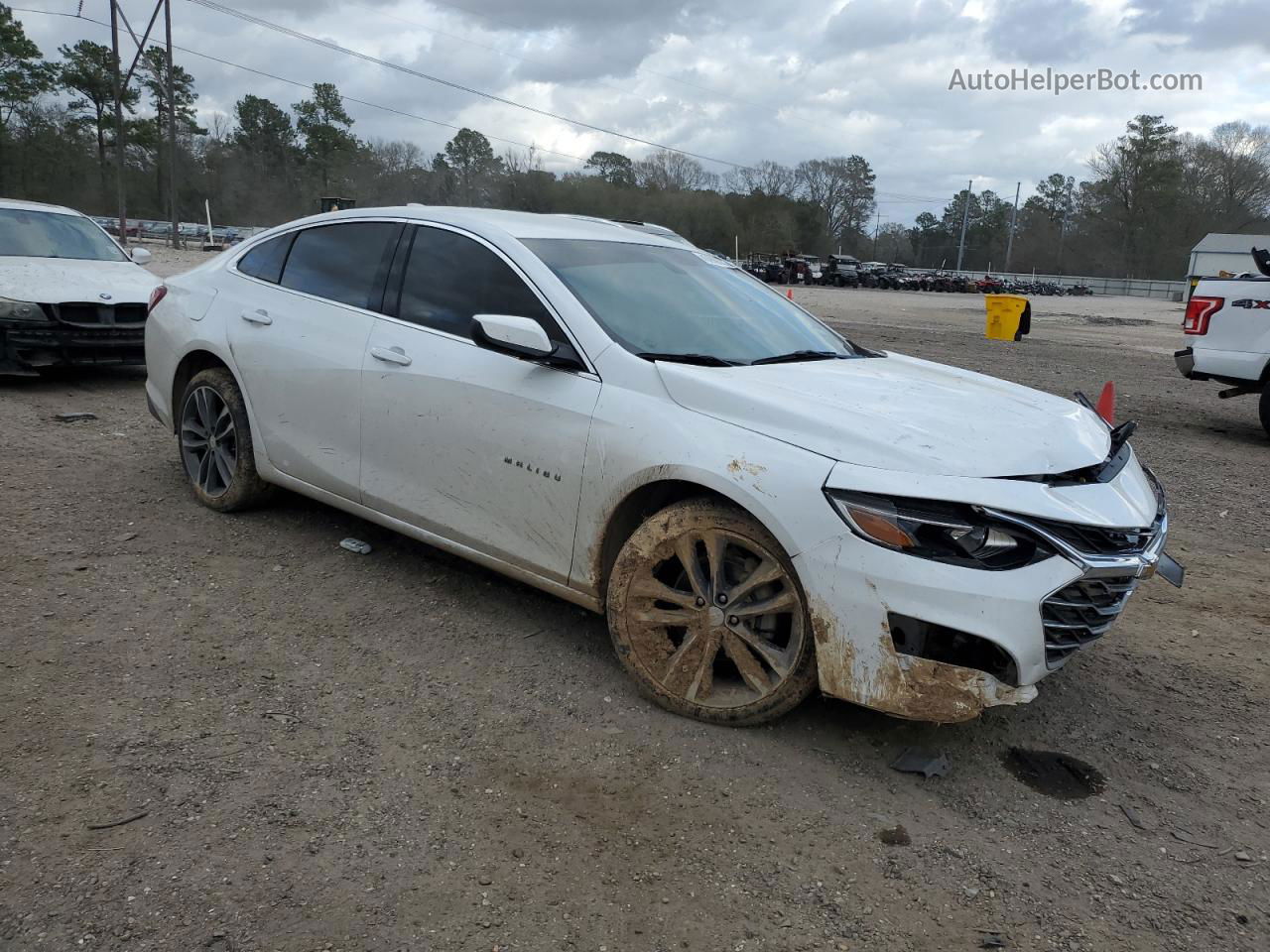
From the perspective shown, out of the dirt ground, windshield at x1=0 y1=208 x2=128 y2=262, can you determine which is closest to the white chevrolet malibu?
the dirt ground

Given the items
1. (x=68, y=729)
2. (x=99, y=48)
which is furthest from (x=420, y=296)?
(x=99, y=48)

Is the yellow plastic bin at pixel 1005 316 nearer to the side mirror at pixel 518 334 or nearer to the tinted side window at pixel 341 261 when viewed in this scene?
the tinted side window at pixel 341 261

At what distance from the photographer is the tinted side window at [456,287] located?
3.72m

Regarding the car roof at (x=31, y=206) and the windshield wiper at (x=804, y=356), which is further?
the car roof at (x=31, y=206)

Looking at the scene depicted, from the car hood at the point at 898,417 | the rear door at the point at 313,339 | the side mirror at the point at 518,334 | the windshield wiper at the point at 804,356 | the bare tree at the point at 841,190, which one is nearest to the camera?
the car hood at the point at 898,417

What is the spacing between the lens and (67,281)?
8328 mm

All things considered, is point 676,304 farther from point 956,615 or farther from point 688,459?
point 956,615

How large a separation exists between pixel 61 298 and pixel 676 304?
6559 millimetres

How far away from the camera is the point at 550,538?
350cm

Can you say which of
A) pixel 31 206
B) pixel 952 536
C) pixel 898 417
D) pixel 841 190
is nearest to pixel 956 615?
pixel 952 536

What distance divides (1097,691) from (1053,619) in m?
1.12

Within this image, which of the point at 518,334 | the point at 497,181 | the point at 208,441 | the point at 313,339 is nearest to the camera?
the point at 518,334

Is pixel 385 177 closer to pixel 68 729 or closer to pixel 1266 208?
pixel 68 729

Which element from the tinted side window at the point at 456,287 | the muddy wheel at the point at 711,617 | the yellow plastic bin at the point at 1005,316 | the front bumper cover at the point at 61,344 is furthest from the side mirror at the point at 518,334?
the yellow plastic bin at the point at 1005,316
